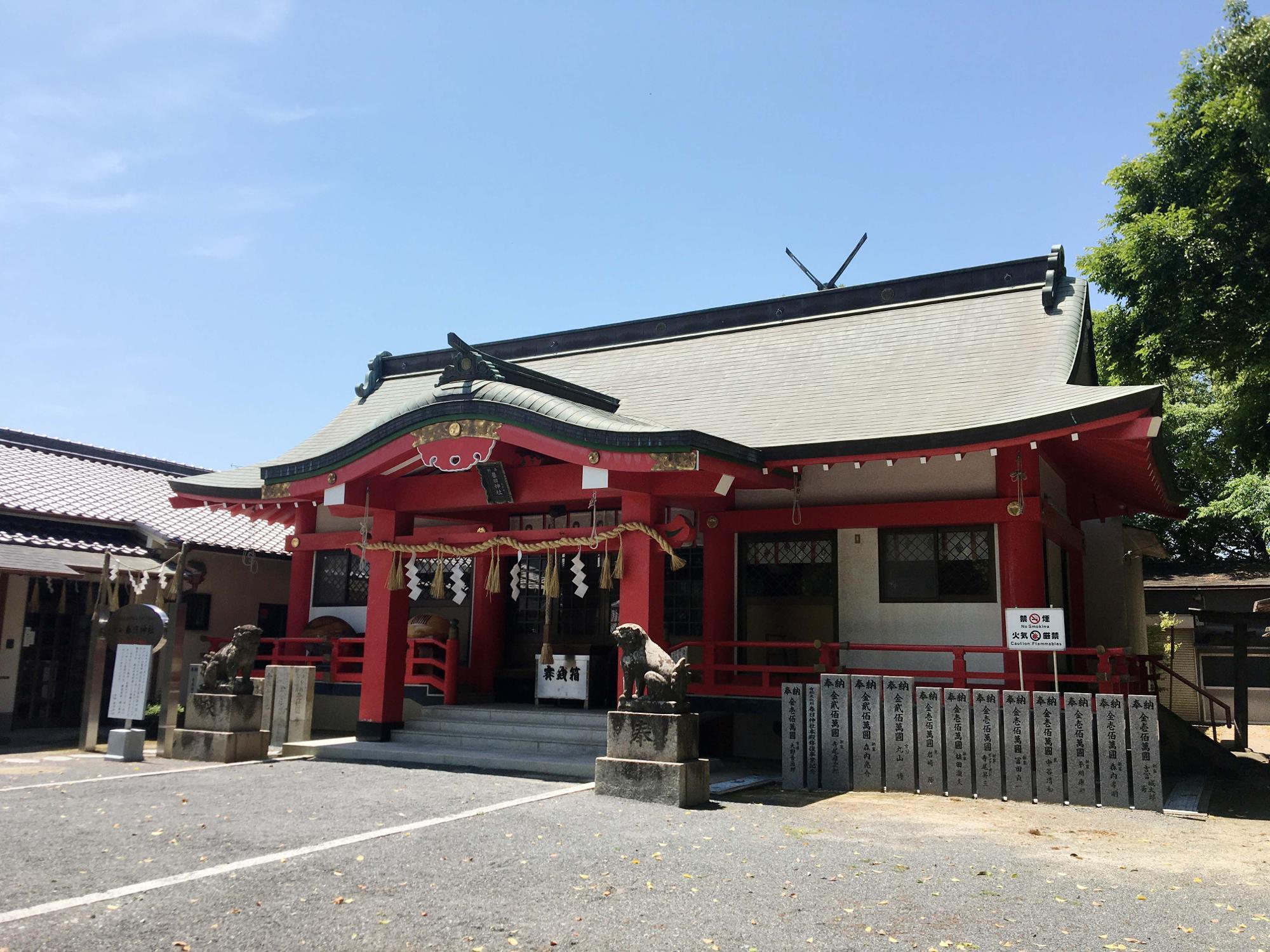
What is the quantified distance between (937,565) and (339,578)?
10487mm

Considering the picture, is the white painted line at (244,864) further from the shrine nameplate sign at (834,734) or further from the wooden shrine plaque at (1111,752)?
the wooden shrine plaque at (1111,752)

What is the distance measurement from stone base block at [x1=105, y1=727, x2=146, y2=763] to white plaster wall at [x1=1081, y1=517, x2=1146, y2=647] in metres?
14.5

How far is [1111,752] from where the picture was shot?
30.3 feet

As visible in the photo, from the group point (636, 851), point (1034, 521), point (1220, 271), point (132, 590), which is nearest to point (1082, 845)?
point (636, 851)

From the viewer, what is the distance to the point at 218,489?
14.5 metres

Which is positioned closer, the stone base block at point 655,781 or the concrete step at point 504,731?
the stone base block at point 655,781

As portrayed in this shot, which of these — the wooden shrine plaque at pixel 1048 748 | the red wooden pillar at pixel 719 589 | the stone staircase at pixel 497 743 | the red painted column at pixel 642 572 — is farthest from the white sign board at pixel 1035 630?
the stone staircase at pixel 497 743

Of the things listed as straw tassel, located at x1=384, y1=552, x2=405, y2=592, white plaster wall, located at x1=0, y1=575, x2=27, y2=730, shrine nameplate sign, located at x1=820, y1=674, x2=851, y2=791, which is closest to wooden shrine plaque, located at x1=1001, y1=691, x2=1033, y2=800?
shrine nameplate sign, located at x1=820, y1=674, x2=851, y2=791

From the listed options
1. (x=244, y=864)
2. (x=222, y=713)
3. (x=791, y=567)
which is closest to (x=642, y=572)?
(x=791, y=567)

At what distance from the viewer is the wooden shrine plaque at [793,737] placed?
10344mm

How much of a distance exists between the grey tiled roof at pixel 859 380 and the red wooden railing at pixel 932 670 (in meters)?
2.36

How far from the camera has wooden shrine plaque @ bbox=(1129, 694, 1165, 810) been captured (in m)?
9.06

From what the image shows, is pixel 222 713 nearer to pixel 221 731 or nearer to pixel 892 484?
pixel 221 731

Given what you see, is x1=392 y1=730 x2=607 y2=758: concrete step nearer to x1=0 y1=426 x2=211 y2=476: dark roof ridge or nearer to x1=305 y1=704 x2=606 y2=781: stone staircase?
x1=305 y1=704 x2=606 y2=781: stone staircase
